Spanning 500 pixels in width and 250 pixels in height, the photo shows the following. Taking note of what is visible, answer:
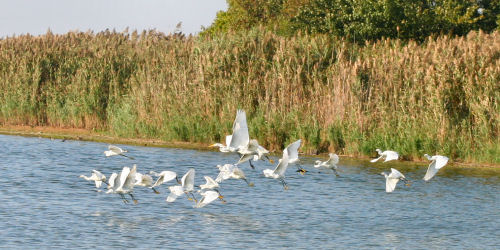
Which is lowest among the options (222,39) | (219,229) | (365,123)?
(219,229)

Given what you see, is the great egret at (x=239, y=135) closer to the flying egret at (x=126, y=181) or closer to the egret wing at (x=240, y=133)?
the egret wing at (x=240, y=133)

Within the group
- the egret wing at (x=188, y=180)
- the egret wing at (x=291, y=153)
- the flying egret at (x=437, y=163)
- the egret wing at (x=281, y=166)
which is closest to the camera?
the egret wing at (x=291, y=153)

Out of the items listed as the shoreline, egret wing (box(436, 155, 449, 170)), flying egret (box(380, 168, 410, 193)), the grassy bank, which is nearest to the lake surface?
flying egret (box(380, 168, 410, 193))

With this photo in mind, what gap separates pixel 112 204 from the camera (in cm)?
1481

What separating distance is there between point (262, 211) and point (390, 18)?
17132 mm

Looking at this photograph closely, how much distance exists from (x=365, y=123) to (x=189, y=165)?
4069 mm

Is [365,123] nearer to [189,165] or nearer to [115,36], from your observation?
[189,165]

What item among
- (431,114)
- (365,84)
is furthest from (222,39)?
(431,114)

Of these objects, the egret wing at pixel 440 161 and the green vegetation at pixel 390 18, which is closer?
the egret wing at pixel 440 161

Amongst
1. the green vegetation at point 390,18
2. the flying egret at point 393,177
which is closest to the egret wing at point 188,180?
the flying egret at point 393,177

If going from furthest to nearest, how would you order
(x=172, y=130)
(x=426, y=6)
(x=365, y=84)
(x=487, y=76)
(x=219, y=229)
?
Answer: (x=426, y=6) < (x=172, y=130) < (x=365, y=84) < (x=487, y=76) < (x=219, y=229)

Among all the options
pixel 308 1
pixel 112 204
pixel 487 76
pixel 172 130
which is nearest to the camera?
pixel 112 204

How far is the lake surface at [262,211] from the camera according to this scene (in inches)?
471

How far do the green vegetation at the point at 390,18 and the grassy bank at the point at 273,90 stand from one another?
18.6 ft
